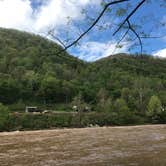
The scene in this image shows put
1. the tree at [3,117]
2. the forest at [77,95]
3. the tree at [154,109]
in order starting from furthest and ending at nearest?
the tree at [154,109], the forest at [77,95], the tree at [3,117]

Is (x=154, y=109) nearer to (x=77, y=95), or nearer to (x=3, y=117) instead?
(x=77, y=95)

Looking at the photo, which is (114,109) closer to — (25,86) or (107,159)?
(25,86)

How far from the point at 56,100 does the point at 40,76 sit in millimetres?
11964

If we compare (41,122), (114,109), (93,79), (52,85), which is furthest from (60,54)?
(93,79)

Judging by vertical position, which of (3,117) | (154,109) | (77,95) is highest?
(77,95)

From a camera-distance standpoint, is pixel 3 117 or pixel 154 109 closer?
pixel 3 117

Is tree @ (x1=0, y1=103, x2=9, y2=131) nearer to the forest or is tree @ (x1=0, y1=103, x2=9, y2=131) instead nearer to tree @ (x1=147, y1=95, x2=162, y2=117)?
the forest

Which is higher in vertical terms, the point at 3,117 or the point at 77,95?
the point at 77,95

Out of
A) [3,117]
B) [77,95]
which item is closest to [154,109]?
[77,95]

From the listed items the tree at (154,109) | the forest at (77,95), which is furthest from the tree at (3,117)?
the tree at (154,109)

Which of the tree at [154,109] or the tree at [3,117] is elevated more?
the tree at [154,109]

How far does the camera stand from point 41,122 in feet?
310

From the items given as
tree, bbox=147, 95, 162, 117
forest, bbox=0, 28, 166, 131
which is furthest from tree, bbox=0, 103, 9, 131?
tree, bbox=147, 95, 162, 117

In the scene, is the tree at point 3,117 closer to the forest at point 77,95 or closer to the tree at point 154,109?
the forest at point 77,95
